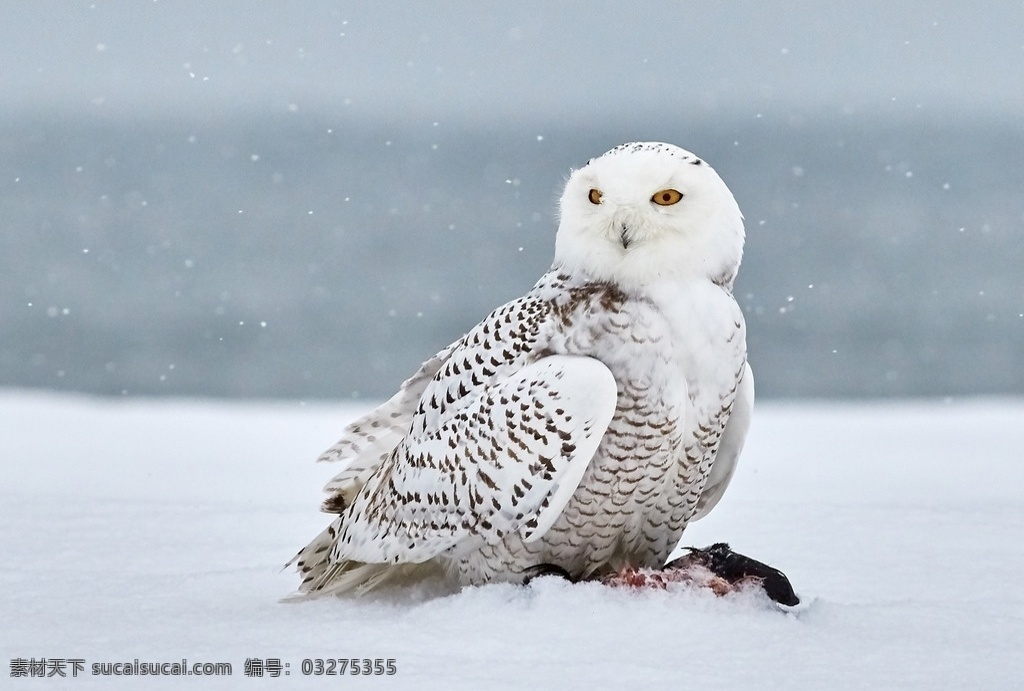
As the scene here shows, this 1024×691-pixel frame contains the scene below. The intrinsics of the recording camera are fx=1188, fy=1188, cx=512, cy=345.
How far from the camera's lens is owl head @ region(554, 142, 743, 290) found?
2.85 m

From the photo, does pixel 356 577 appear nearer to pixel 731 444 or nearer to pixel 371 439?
pixel 371 439

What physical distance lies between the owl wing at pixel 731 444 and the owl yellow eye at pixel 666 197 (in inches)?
19.3

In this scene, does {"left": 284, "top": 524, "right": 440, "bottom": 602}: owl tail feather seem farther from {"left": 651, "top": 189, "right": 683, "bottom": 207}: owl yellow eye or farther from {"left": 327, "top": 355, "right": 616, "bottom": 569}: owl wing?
{"left": 651, "top": 189, "right": 683, "bottom": 207}: owl yellow eye

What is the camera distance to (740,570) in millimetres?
2822

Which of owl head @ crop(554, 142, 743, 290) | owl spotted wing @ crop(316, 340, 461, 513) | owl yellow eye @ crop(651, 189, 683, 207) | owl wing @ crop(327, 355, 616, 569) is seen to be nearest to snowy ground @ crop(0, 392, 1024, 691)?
owl wing @ crop(327, 355, 616, 569)

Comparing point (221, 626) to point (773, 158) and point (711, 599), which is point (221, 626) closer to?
point (711, 599)

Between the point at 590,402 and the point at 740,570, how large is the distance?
559 mm

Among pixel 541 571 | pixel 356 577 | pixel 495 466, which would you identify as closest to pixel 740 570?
pixel 541 571

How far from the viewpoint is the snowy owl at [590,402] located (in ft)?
9.10

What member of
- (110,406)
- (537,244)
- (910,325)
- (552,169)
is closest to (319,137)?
(552,169)

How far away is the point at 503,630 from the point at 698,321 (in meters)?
0.87

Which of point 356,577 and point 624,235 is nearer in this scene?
point 624,235

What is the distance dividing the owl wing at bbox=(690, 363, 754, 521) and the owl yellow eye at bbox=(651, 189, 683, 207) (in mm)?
491

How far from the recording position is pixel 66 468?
15.5ft
